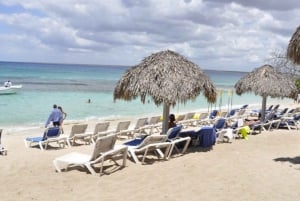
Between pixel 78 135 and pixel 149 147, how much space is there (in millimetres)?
3540

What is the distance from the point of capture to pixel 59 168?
7188mm

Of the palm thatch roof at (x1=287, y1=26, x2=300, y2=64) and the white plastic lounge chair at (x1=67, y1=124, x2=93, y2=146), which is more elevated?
the palm thatch roof at (x1=287, y1=26, x2=300, y2=64)

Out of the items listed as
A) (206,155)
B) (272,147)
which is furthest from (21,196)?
(272,147)

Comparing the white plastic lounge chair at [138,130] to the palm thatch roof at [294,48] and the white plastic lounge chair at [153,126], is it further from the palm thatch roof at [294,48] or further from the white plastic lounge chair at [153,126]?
the palm thatch roof at [294,48]

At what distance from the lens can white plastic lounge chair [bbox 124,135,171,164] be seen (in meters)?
7.89

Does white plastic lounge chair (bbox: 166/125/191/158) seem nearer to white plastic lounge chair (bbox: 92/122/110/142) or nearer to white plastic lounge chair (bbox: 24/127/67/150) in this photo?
white plastic lounge chair (bbox: 92/122/110/142)

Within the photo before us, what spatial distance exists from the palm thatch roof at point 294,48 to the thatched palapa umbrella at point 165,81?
1983mm

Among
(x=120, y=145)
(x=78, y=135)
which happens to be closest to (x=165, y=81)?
(x=120, y=145)

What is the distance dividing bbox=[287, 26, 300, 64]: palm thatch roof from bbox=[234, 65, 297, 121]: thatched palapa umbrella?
20.2 ft

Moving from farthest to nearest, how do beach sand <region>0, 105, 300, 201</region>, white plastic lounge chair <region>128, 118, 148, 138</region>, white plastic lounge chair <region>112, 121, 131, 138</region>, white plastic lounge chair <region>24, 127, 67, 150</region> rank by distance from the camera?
white plastic lounge chair <region>128, 118, 148, 138</region> < white plastic lounge chair <region>112, 121, 131, 138</region> < white plastic lounge chair <region>24, 127, 67, 150</region> < beach sand <region>0, 105, 300, 201</region>

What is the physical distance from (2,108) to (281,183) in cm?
2110

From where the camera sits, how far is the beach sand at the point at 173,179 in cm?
568

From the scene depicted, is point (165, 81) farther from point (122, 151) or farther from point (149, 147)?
point (122, 151)

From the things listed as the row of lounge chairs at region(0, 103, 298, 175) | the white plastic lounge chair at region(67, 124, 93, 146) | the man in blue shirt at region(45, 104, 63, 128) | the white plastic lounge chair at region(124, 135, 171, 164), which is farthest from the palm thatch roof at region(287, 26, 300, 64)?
the man in blue shirt at region(45, 104, 63, 128)
